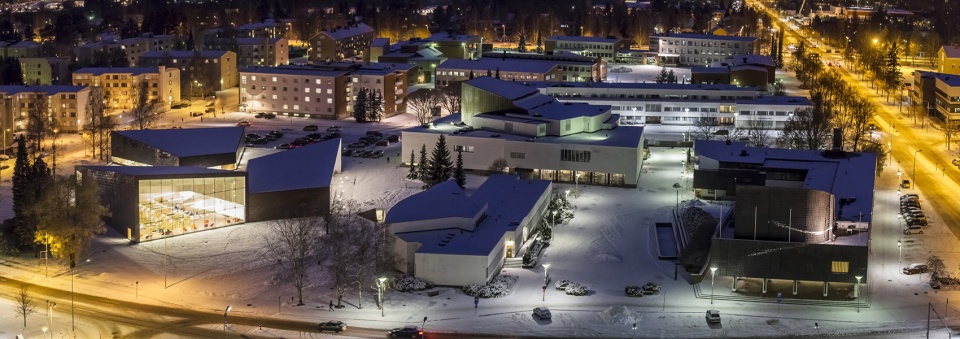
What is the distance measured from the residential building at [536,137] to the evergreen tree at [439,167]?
4.79ft

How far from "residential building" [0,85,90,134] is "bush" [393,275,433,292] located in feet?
67.3

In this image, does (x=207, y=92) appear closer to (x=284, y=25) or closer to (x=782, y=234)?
(x=284, y=25)

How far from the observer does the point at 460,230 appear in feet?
80.2

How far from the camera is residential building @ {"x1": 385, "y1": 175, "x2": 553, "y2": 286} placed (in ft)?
74.9

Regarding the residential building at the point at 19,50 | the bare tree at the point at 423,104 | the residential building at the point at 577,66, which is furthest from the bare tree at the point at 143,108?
the residential building at the point at 577,66

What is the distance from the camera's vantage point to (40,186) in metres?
25.9

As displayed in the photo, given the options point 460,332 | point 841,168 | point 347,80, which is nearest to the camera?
point 460,332

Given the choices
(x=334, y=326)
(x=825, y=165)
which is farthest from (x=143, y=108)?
(x=334, y=326)

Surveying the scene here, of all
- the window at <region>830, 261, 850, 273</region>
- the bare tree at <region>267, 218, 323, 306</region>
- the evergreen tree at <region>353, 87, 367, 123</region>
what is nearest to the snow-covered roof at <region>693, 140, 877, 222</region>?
the window at <region>830, 261, 850, 273</region>

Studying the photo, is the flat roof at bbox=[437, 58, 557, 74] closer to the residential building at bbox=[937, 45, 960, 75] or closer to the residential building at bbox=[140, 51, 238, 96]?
the residential building at bbox=[140, 51, 238, 96]

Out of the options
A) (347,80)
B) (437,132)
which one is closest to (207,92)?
(347,80)

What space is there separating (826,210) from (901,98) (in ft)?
81.3

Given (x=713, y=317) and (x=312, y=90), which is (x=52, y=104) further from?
(x=713, y=317)

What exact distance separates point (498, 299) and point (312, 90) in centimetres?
2310
